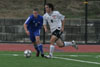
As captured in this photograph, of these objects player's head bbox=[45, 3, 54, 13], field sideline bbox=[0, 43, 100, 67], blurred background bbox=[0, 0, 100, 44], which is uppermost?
player's head bbox=[45, 3, 54, 13]

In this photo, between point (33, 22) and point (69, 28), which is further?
point (69, 28)

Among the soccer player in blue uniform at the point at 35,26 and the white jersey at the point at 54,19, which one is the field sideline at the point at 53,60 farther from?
the white jersey at the point at 54,19

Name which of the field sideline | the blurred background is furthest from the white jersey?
the blurred background

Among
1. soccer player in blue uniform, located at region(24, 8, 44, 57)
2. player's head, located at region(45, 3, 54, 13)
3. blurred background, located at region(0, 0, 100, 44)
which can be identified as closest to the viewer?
player's head, located at region(45, 3, 54, 13)

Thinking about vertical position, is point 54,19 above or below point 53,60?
above

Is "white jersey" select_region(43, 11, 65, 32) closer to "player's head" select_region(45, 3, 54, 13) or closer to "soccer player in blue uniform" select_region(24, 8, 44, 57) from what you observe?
"player's head" select_region(45, 3, 54, 13)

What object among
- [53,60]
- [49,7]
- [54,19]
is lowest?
[53,60]

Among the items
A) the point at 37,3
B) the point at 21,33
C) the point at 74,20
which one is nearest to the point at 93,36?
the point at 74,20

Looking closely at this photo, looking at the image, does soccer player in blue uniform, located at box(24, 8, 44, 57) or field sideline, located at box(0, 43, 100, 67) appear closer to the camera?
field sideline, located at box(0, 43, 100, 67)

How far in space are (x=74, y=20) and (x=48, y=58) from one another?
11399 millimetres

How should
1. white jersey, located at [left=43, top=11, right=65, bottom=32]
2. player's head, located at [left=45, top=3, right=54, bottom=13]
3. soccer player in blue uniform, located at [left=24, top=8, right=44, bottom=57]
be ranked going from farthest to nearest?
soccer player in blue uniform, located at [left=24, top=8, right=44, bottom=57], white jersey, located at [left=43, top=11, right=65, bottom=32], player's head, located at [left=45, top=3, right=54, bottom=13]

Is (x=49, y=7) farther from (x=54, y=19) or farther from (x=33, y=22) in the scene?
(x=33, y=22)

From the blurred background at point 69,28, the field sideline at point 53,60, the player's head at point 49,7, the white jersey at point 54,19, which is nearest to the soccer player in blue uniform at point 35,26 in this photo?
the field sideline at point 53,60

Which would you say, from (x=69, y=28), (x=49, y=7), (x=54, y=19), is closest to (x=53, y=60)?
(x=54, y=19)
